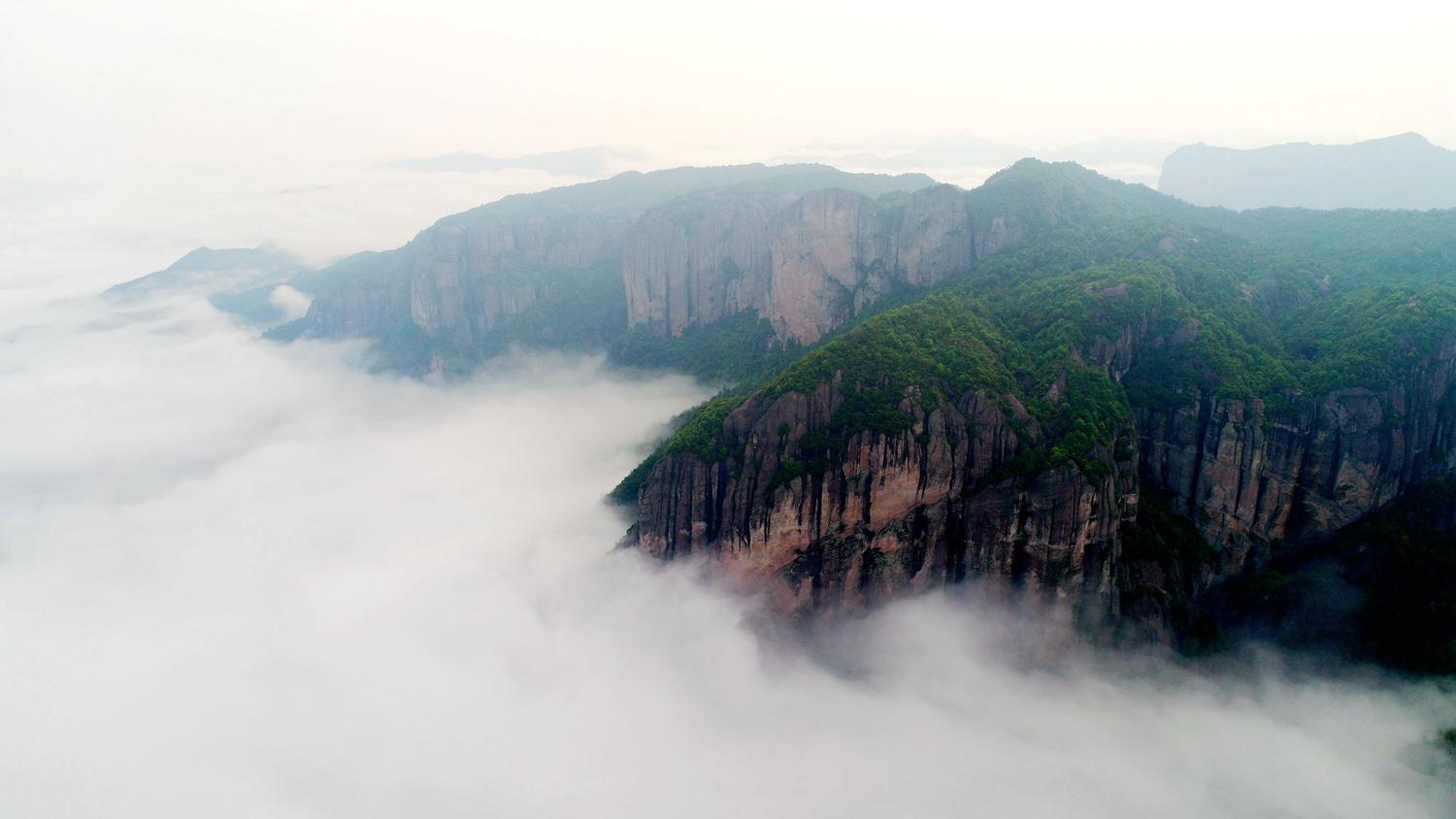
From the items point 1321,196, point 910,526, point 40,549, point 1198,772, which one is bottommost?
point 40,549

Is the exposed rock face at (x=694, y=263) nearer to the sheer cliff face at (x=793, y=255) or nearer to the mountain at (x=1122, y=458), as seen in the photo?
the sheer cliff face at (x=793, y=255)

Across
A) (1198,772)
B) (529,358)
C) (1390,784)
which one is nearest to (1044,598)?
(1198,772)

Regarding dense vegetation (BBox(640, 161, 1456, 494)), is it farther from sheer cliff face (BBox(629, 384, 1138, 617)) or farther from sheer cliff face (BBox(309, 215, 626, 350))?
sheer cliff face (BBox(309, 215, 626, 350))

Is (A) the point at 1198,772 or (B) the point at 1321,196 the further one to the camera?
(B) the point at 1321,196

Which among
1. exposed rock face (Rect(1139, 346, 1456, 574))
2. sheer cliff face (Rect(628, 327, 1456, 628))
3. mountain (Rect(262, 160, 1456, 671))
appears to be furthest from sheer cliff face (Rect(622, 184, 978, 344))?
sheer cliff face (Rect(628, 327, 1456, 628))

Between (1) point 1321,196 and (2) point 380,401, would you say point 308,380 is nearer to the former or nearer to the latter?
(2) point 380,401

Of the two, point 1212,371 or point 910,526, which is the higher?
point 1212,371
